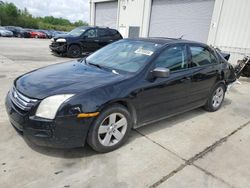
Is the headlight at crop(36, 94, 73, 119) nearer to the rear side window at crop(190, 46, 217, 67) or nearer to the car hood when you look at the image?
the car hood

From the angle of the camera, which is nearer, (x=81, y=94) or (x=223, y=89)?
(x=81, y=94)

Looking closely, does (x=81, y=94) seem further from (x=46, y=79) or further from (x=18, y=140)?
(x=18, y=140)

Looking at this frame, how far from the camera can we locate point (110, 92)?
2873 millimetres

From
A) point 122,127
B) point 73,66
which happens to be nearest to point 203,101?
point 122,127

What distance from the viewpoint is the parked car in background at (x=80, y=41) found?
11195 millimetres

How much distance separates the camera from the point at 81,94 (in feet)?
8.78

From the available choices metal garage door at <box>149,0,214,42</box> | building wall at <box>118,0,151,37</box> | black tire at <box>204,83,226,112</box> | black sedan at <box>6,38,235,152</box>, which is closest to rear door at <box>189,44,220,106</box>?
black sedan at <box>6,38,235,152</box>

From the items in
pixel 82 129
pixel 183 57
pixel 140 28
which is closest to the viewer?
pixel 82 129

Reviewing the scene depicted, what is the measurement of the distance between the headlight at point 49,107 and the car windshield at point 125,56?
1.15 metres

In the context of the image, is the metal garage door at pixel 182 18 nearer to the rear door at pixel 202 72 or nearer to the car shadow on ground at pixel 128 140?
the rear door at pixel 202 72

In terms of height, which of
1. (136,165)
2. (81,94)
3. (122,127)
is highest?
(81,94)

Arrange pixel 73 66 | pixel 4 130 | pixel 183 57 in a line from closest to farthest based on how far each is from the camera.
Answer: pixel 4 130
pixel 73 66
pixel 183 57

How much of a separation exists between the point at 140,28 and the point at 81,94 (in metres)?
14.2

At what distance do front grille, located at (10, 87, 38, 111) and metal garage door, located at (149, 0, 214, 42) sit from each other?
1147 centimetres
